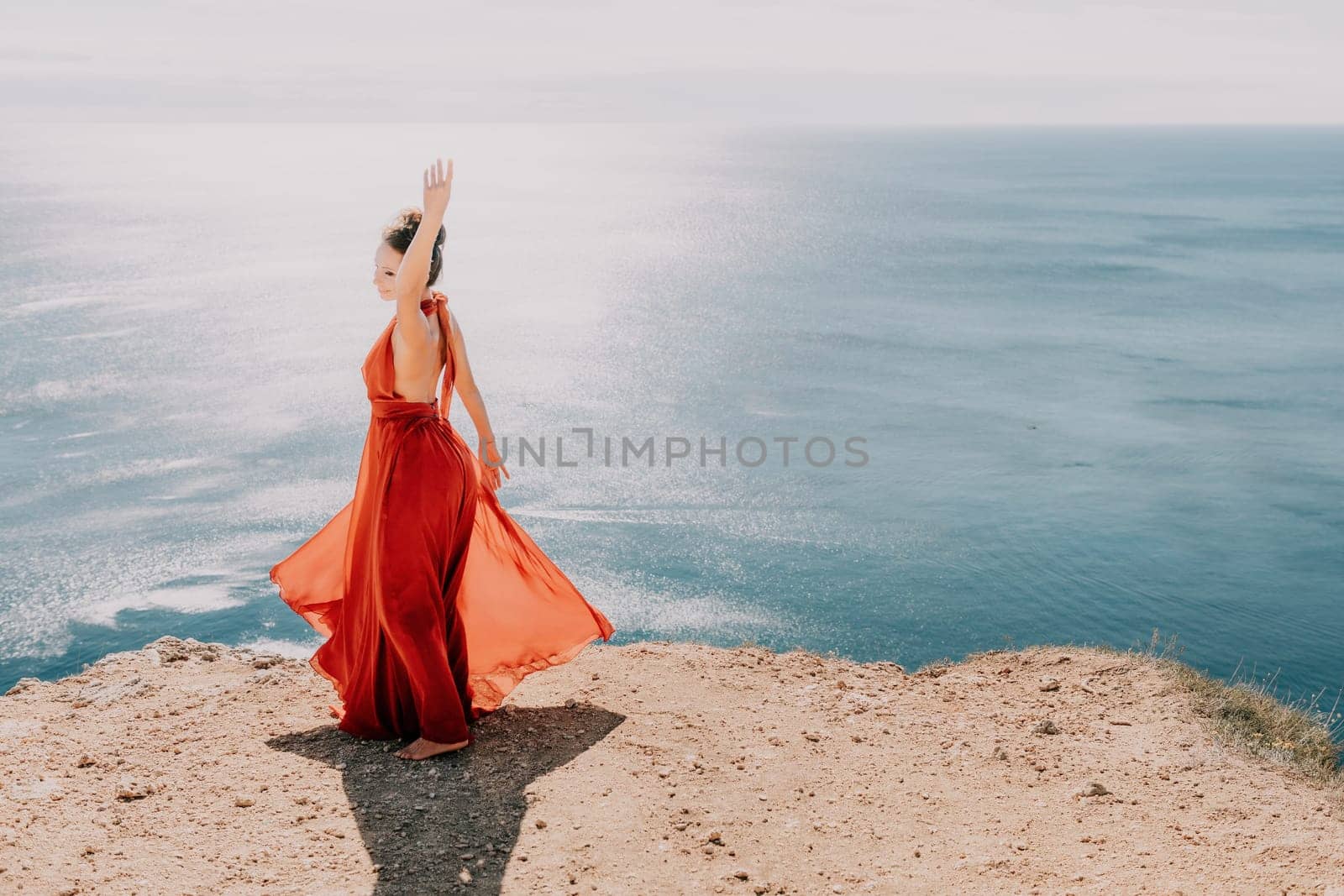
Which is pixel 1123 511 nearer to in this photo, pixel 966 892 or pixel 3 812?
pixel 966 892

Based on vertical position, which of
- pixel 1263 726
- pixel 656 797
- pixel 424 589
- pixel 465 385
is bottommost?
pixel 1263 726

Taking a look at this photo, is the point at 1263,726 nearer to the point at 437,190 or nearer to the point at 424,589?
the point at 424,589

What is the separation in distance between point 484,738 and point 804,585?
15984 mm

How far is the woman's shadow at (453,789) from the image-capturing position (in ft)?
16.0

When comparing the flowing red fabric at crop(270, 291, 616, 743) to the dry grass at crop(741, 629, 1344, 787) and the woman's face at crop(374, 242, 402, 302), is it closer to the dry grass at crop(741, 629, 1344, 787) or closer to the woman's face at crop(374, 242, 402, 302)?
the woman's face at crop(374, 242, 402, 302)

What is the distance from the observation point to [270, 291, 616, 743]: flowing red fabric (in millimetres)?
5691

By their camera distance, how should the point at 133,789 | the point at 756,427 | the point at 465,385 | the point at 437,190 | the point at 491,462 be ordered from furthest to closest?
the point at 756,427 → the point at 491,462 → the point at 465,385 → the point at 133,789 → the point at 437,190

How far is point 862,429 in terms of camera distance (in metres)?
32.3

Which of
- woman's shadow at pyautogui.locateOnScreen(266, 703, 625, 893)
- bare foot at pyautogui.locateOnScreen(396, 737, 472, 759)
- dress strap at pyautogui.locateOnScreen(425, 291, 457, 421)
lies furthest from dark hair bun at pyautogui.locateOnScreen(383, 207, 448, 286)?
woman's shadow at pyautogui.locateOnScreen(266, 703, 625, 893)

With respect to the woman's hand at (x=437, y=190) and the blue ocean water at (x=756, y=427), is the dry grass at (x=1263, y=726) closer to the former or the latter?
the woman's hand at (x=437, y=190)

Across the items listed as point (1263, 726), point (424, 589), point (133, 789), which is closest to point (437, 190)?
point (424, 589)

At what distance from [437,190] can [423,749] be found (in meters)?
2.88

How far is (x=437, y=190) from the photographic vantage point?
5125 millimetres

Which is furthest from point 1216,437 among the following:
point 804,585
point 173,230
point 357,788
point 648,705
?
point 173,230
